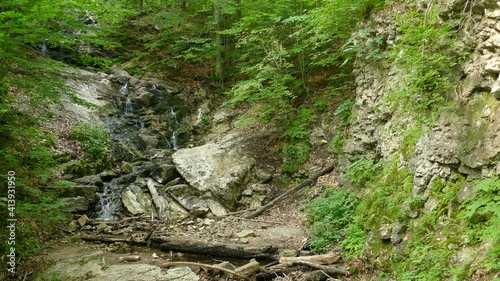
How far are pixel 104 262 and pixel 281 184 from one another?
599 centimetres

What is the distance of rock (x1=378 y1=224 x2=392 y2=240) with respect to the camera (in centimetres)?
584

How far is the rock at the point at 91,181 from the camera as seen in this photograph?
10.4m

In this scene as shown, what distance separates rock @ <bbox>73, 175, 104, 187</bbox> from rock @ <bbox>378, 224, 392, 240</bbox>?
8526mm

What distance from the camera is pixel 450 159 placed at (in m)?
4.97

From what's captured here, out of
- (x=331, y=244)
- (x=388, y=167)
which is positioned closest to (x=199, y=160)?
(x=331, y=244)

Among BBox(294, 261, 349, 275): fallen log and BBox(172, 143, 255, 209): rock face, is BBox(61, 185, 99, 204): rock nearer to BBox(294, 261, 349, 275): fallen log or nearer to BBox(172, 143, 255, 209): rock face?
BBox(172, 143, 255, 209): rock face

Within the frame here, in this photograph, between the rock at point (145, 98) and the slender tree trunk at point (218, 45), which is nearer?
the slender tree trunk at point (218, 45)

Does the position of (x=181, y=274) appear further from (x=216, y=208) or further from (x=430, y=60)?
(x=430, y=60)

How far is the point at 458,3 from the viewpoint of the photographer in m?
5.23

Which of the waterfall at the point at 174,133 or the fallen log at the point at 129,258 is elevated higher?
the waterfall at the point at 174,133

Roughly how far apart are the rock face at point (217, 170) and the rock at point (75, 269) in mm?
4372

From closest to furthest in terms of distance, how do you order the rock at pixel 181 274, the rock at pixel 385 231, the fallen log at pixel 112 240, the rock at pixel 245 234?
the rock at pixel 385 231
the rock at pixel 181 274
the fallen log at pixel 112 240
the rock at pixel 245 234

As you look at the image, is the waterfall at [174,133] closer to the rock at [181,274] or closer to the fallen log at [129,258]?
the fallen log at [129,258]

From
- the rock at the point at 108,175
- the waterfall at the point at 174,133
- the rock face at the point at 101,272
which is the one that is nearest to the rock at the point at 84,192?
the rock at the point at 108,175
